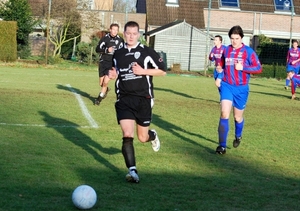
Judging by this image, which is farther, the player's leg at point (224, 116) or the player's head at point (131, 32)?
the player's leg at point (224, 116)

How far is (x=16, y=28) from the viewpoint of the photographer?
103 ft

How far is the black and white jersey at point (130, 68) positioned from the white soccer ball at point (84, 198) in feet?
6.52

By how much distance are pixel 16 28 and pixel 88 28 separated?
881cm

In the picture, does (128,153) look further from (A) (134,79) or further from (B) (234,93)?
(B) (234,93)

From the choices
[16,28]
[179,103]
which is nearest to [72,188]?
[179,103]

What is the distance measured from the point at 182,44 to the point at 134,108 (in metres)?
30.4

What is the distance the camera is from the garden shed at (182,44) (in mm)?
36688

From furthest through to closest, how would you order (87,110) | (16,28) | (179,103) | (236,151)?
(16,28) < (179,103) < (87,110) < (236,151)

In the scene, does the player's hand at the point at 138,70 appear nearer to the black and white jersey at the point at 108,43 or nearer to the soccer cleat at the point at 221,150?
the soccer cleat at the point at 221,150

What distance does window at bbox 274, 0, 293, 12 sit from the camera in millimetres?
44594

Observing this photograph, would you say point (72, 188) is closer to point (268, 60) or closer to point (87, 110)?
point (87, 110)

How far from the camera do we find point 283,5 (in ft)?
148

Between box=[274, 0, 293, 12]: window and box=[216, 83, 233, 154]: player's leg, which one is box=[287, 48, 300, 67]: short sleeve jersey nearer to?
box=[216, 83, 233, 154]: player's leg

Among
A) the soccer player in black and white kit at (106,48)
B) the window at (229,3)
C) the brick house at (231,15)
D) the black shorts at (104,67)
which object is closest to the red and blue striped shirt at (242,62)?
the soccer player in black and white kit at (106,48)
